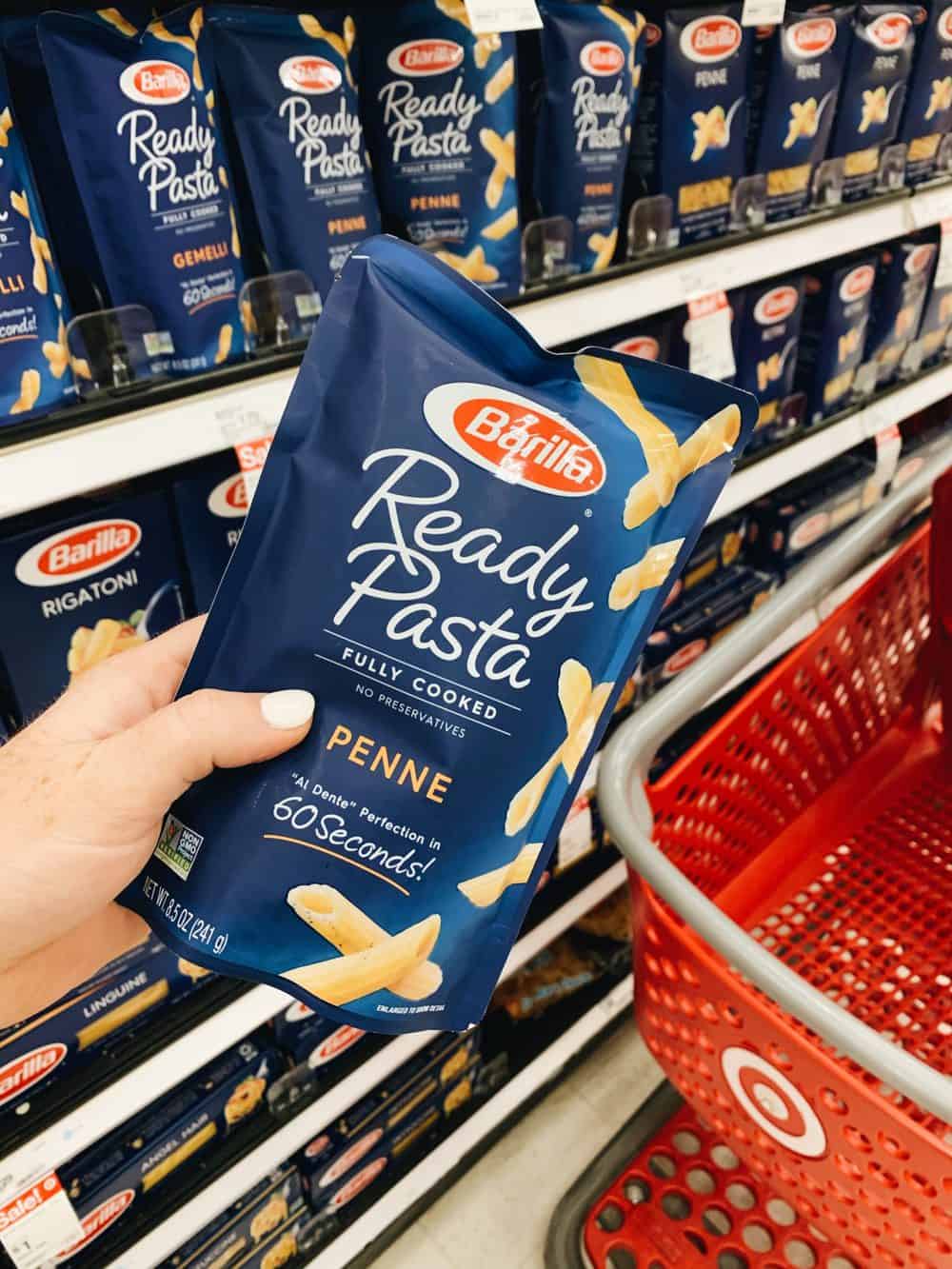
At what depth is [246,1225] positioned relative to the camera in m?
1.28

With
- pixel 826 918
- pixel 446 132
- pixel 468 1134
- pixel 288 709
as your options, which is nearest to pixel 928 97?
pixel 446 132

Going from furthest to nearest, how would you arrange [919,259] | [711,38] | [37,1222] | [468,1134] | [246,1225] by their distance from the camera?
[919,259] → [468,1134] → [246,1225] → [711,38] → [37,1222]

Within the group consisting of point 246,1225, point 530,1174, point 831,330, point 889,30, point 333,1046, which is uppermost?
point 889,30

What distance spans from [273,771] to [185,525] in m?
0.37

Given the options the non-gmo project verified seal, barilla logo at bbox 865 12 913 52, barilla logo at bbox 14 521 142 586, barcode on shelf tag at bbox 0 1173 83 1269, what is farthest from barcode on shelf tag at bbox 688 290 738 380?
barcode on shelf tag at bbox 0 1173 83 1269

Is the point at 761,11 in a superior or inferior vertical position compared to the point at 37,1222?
superior

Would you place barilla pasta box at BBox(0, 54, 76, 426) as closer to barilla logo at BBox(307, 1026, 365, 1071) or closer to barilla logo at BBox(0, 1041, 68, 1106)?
barilla logo at BBox(0, 1041, 68, 1106)

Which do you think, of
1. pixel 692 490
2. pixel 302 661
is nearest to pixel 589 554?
pixel 692 490

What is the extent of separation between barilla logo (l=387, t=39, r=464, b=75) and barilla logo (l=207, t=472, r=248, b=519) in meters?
0.45

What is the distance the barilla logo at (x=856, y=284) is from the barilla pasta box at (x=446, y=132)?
79cm

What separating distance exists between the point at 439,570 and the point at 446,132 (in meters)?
0.61

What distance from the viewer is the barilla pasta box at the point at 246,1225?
124 cm

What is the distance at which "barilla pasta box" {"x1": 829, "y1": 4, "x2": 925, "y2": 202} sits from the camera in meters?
1.41

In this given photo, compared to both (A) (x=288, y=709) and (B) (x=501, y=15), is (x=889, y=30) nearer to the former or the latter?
(B) (x=501, y=15)
